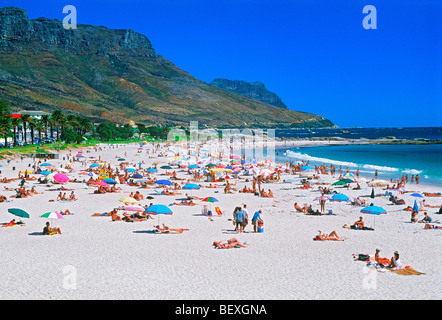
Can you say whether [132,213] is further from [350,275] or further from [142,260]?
[350,275]

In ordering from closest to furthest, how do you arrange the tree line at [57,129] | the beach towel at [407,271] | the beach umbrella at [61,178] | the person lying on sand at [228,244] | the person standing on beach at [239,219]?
the beach towel at [407,271] < the person lying on sand at [228,244] < the person standing on beach at [239,219] < the beach umbrella at [61,178] < the tree line at [57,129]

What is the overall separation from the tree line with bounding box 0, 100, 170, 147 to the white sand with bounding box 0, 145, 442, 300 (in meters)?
44.4

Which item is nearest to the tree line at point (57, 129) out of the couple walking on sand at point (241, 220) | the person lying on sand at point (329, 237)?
the couple walking on sand at point (241, 220)

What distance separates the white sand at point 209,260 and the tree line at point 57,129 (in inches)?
1749

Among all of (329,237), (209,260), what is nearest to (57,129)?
(329,237)

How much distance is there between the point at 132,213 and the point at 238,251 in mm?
7867

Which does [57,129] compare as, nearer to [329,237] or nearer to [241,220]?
[241,220]

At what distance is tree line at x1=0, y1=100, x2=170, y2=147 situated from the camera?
62.1 metres

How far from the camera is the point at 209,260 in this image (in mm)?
13086

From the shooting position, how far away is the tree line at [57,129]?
204 ft

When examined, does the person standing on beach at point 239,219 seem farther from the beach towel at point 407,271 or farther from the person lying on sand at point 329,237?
the beach towel at point 407,271

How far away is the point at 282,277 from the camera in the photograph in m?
11.5

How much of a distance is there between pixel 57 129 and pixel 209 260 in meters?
73.0
